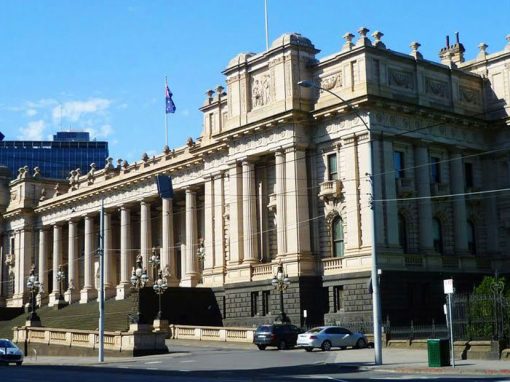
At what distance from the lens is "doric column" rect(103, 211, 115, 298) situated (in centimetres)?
8419

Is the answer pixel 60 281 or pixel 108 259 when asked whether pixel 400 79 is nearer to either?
pixel 108 259

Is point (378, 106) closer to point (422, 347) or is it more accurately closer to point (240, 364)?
point (422, 347)

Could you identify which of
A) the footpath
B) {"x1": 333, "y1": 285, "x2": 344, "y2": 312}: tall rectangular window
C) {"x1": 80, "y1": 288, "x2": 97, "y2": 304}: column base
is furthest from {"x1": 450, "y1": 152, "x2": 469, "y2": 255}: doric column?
{"x1": 80, "y1": 288, "x2": 97, "y2": 304}: column base

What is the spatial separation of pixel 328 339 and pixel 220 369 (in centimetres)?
1299

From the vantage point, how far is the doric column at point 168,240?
75250mm

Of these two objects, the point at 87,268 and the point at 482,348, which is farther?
the point at 87,268

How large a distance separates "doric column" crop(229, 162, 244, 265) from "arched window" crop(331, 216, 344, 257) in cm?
765

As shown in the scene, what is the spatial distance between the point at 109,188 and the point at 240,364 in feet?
162

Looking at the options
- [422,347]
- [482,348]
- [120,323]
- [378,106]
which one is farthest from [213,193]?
[482,348]

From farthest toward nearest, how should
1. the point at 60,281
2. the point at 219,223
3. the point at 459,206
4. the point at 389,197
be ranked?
1. the point at 60,281
2. the point at 219,223
3. the point at 459,206
4. the point at 389,197

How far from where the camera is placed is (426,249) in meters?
57.2

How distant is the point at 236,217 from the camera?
62125mm

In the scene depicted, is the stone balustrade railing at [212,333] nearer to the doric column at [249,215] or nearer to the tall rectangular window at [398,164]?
the doric column at [249,215]

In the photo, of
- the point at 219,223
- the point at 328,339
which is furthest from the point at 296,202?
the point at 328,339
